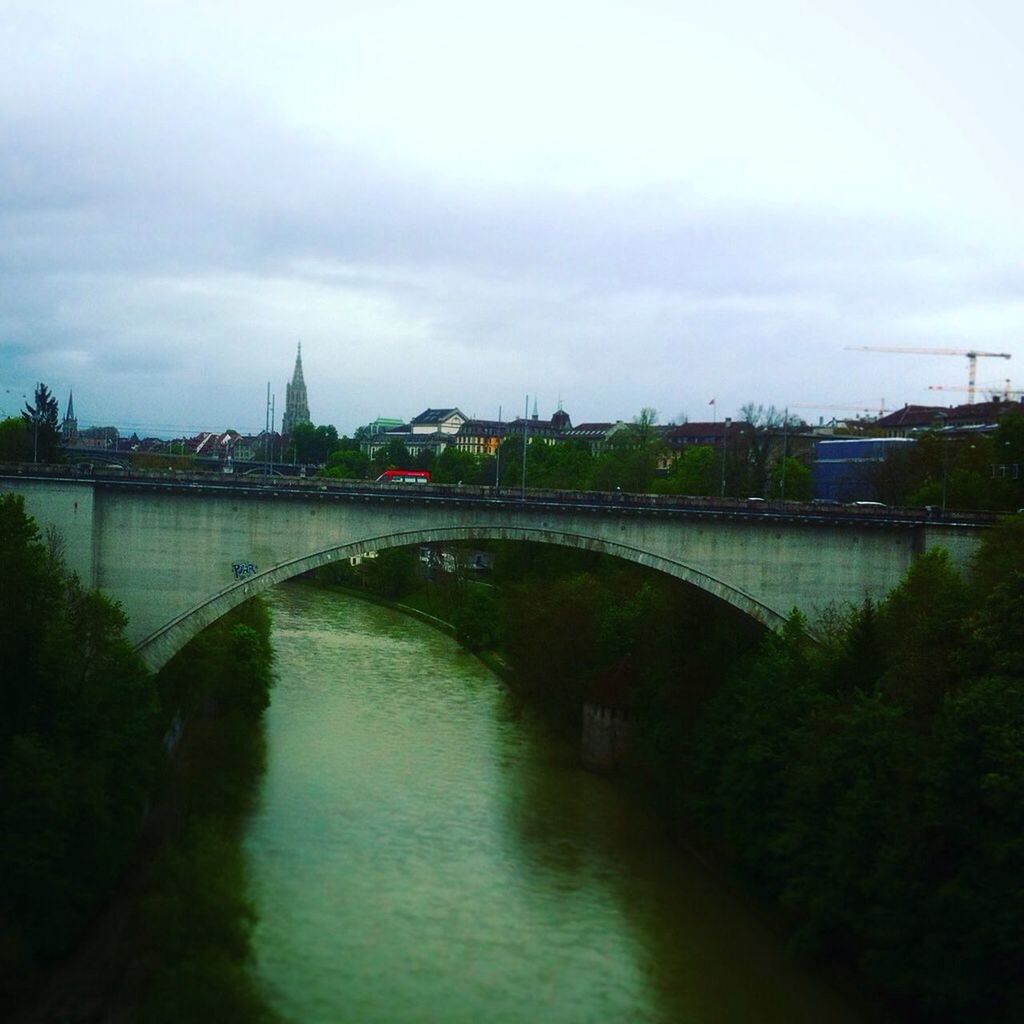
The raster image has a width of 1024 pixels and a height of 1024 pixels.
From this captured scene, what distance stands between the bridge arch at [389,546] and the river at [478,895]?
7.92 ft

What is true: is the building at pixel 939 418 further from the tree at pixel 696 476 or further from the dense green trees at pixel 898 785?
the dense green trees at pixel 898 785

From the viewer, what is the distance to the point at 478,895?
15930 millimetres

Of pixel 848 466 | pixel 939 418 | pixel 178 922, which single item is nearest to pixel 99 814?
pixel 178 922

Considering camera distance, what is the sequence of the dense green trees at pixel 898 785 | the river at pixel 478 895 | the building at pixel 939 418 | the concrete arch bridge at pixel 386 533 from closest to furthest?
the dense green trees at pixel 898 785 < the river at pixel 478 895 < the concrete arch bridge at pixel 386 533 < the building at pixel 939 418

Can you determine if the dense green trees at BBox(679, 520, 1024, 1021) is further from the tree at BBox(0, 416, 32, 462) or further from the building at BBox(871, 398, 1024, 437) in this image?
the building at BBox(871, 398, 1024, 437)

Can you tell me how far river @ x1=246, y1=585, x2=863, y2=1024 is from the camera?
1346 centimetres

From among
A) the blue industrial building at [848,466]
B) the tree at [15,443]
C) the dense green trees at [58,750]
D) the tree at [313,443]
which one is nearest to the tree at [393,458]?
Answer: the tree at [313,443]

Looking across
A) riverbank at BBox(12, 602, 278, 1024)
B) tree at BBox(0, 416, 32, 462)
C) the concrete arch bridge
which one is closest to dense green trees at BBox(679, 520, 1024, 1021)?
the concrete arch bridge

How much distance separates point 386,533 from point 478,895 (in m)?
6.62

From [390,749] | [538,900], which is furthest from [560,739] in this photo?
[538,900]

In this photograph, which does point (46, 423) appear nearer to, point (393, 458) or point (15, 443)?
point (15, 443)

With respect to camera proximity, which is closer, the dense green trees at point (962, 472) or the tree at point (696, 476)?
the dense green trees at point (962, 472)

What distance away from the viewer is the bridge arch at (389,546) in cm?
2025

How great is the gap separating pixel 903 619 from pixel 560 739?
722 cm
